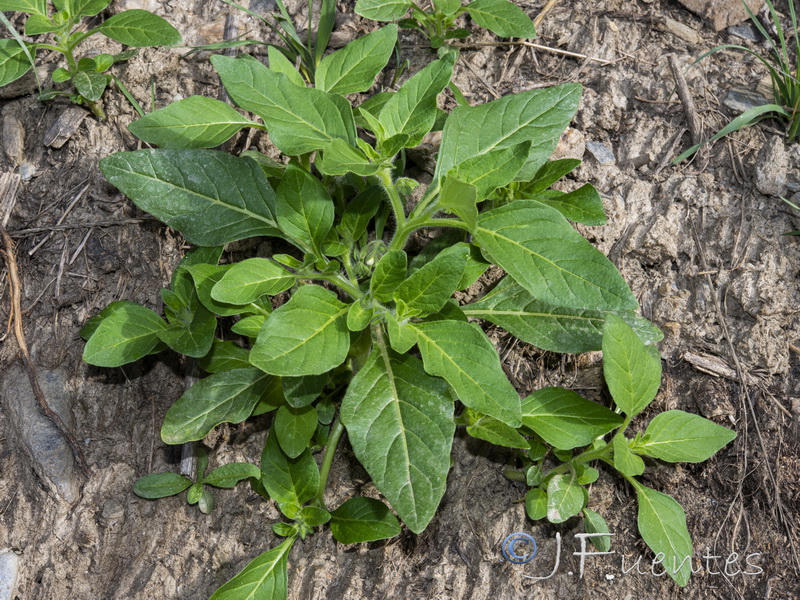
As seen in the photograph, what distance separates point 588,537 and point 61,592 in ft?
6.40

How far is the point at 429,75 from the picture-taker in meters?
2.37

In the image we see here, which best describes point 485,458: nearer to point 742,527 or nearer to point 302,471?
point 302,471

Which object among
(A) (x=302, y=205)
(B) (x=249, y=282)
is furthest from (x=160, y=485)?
(A) (x=302, y=205)

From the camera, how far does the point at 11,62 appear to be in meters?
2.86

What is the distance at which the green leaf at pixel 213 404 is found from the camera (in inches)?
96.2

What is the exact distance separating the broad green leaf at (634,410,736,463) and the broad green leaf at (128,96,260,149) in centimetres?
191

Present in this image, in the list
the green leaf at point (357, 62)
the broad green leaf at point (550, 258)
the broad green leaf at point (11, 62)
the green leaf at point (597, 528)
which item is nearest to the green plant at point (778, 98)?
the broad green leaf at point (550, 258)

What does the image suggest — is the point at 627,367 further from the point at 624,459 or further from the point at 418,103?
the point at 418,103

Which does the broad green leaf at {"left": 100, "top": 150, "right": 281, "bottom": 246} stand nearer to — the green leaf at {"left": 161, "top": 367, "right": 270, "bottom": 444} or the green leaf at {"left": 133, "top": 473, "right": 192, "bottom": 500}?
the green leaf at {"left": 161, "top": 367, "right": 270, "bottom": 444}

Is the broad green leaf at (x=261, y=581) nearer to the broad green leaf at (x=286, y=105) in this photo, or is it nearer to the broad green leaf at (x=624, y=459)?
the broad green leaf at (x=624, y=459)

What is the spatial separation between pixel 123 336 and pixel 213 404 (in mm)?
420

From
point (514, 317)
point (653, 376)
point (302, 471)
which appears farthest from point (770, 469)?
point (302, 471)

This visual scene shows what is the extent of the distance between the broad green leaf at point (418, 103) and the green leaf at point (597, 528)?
151cm

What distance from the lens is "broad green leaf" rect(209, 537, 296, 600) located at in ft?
7.55
